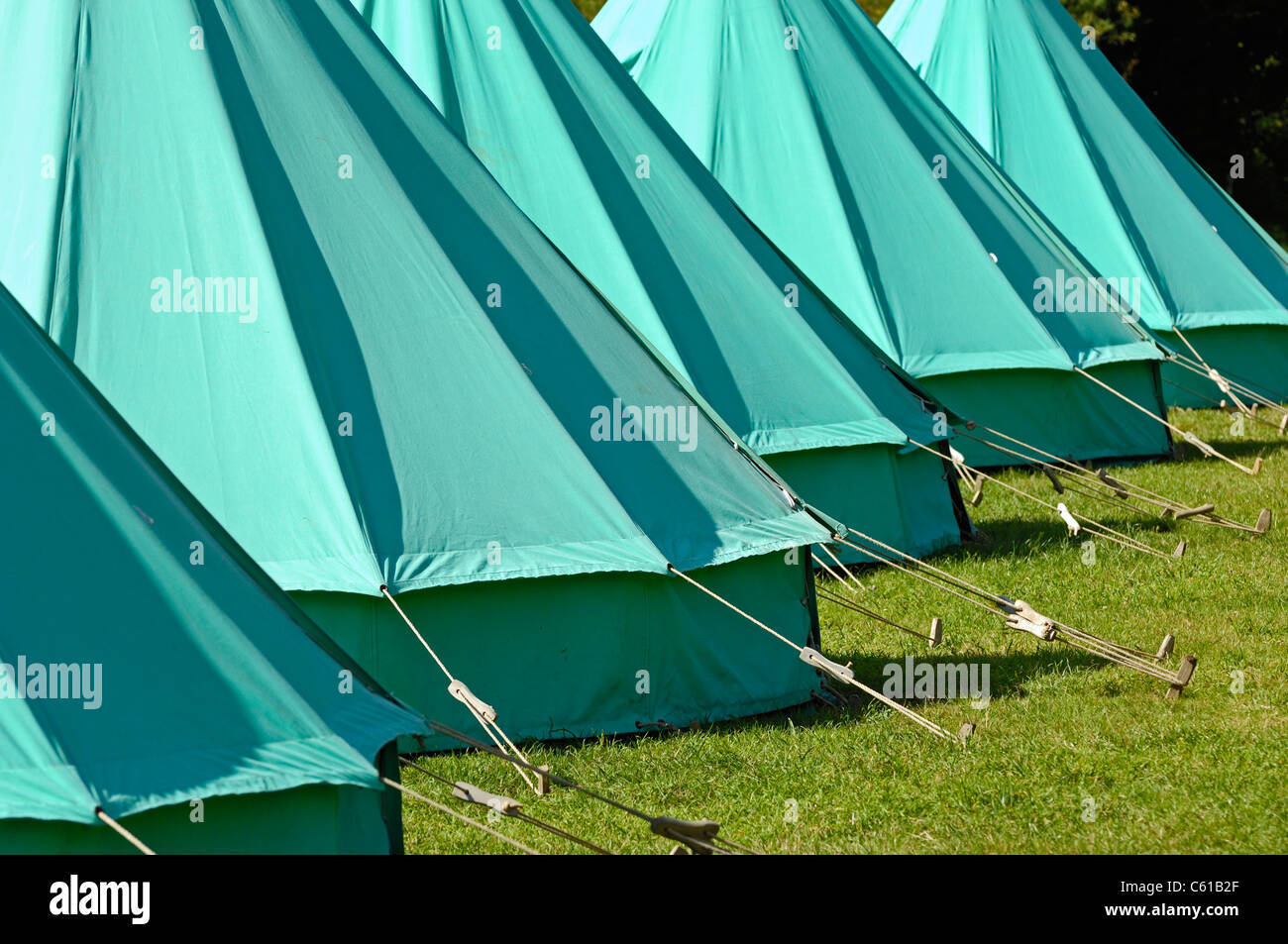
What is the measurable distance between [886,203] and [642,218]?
345cm

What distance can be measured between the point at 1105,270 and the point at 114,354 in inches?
398

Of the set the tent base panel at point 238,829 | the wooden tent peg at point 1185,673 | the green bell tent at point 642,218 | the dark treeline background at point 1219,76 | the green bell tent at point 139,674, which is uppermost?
the dark treeline background at point 1219,76

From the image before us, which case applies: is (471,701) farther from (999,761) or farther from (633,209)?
(633,209)

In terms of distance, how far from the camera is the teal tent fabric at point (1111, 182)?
14.0 metres

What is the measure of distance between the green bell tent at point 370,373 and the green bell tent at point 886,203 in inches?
→ 191

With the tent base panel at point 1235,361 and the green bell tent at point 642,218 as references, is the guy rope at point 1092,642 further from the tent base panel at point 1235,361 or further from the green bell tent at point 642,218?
the tent base panel at point 1235,361

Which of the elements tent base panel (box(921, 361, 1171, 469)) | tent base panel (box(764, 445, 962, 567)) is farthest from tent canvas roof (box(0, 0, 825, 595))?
tent base panel (box(921, 361, 1171, 469))

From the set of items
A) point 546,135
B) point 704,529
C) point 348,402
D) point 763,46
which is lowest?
point 704,529

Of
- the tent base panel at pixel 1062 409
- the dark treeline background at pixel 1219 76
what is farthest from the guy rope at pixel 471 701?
the dark treeline background at pixel 1219 76

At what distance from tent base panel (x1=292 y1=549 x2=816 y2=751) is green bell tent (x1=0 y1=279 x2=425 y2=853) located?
1498 millimetres

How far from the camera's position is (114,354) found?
5695 mm

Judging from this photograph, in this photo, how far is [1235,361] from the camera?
47.2 feet

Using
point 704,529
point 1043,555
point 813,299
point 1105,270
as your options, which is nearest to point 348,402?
point 704,529
